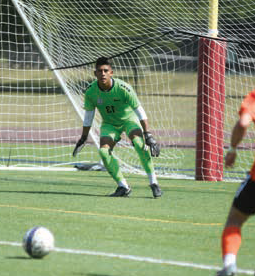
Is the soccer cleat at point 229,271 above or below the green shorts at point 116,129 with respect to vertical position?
above

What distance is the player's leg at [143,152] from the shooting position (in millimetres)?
10664

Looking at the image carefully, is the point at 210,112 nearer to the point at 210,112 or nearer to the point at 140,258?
the point at 210,112

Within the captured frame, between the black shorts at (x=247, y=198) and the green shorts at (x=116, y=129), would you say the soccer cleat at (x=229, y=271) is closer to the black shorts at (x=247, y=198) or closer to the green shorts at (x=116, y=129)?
the black shorts at (x=247, y=198)

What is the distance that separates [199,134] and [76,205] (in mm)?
4649

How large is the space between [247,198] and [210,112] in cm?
836

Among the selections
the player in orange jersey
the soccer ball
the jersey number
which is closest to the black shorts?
the player in orange jersey

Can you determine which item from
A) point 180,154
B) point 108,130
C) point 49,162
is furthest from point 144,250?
point 180,154

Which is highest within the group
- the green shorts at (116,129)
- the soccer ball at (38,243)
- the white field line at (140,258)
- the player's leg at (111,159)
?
the soccer ball at (38,243)

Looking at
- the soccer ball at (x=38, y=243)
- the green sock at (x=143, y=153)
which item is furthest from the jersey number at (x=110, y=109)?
the soccer ball at (x=38, y=243)

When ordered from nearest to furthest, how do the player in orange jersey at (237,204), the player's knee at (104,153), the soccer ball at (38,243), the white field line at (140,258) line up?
the player in orange jersey at (237,204)
the white field line at (140,258)
the soccer ball at (38,243)
the player's knee at (104,153)

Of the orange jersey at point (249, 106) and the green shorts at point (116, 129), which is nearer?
the orange jersey at point (249, 106)

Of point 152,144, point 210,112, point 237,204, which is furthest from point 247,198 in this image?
point 210,112

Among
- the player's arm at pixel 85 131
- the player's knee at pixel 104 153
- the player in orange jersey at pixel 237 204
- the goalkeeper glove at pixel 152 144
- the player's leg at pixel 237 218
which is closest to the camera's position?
the player in orange jersey at pixel 237 204

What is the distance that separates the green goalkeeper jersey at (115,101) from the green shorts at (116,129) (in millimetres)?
61
